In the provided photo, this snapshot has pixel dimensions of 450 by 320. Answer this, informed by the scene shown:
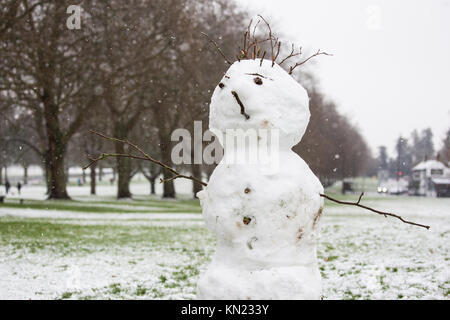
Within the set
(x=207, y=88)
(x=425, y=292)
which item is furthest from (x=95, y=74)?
(x=425, y=292)

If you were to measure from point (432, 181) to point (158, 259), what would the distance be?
48130 millimetres

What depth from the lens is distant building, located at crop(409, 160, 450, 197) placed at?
5066 cm

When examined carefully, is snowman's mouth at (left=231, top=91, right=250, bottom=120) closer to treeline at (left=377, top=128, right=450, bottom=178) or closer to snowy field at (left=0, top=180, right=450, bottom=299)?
snowy field at (left=0, top=180, right=450, bottom=299)

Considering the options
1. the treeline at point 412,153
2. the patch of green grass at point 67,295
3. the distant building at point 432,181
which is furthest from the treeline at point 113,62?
the treeline at point 412,153

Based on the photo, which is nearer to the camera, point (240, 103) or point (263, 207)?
point (263, 207)

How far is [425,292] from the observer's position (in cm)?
743

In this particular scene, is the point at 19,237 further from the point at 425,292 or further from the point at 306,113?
the point at 306,113

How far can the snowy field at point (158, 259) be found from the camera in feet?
24.8

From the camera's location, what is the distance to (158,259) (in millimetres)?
10391

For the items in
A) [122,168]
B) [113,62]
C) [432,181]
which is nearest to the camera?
[113,62]

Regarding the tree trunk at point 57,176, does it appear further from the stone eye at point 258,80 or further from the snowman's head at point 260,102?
the stone eye at point 258,80

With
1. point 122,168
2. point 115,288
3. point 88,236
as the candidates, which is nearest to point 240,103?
point 115,288

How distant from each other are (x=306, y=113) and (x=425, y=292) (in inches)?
192

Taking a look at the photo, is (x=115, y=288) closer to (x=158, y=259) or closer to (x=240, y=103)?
(x=158, y=259)
